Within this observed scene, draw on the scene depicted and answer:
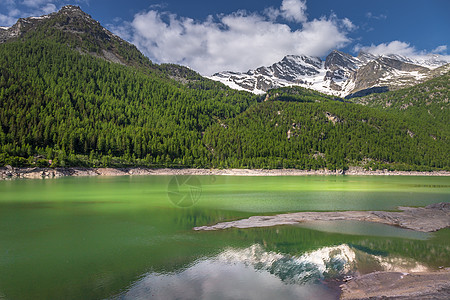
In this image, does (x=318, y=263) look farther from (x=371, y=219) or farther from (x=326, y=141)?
(x=326, y=141)

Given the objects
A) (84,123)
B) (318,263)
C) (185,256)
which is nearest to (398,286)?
(318,263)

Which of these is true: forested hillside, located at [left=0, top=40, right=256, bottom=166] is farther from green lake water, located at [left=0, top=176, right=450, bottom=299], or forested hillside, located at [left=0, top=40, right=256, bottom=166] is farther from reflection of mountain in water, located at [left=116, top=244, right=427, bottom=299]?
reflection of mountain in water, located at [left=116, top=244, right=427, bottom=299]

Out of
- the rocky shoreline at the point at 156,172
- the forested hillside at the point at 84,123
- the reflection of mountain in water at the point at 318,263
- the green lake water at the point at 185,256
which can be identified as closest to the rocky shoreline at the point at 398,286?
the green lake water at the point at 185,256

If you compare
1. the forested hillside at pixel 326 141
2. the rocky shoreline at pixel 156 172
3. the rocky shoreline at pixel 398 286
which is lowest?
the rocky shoreline at pixel 398 286

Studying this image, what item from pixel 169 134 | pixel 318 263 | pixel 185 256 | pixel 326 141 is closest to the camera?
pixel 318 263

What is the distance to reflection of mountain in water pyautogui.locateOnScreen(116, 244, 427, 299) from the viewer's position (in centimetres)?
1232

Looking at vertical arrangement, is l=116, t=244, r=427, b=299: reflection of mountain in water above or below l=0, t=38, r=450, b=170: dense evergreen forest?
below

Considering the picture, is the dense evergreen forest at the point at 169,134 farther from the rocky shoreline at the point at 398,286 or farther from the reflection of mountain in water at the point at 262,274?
the rocky shoreline at the point at 398,286

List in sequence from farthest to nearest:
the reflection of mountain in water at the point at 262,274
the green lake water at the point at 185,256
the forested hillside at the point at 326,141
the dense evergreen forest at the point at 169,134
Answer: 1. the forested hillside at the point at 326,141
2. the dense evergreen forest at the point at 169,134
3. the green lake water at the point at 185,256
4. the reflection of mountain in water at the point at 262,274

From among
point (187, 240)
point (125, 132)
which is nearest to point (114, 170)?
point (125, 132)

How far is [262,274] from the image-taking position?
14477 millimetres

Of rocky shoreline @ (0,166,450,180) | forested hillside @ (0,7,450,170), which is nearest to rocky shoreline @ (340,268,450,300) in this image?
rocky shoreline @ (0,166,450,180)

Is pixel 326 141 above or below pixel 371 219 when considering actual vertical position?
above

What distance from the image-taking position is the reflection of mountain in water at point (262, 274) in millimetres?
12320
